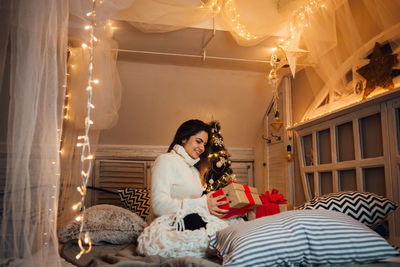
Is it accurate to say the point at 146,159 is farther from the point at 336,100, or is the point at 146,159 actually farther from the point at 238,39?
the point at 336,100

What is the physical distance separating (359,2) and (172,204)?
1.82 metres

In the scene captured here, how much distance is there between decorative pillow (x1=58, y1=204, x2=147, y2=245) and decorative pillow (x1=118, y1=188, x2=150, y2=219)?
2.38ft

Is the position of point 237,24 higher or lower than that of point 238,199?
higher

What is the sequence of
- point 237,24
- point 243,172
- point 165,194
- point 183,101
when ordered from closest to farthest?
point 165,194 → point 237,24 → point 183,101 → point 243,172

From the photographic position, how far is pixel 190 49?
3221mm

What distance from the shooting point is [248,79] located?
12.9 feet

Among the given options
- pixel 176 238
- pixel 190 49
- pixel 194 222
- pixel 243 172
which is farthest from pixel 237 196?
pixel 243 172

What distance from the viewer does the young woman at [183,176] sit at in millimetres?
1832

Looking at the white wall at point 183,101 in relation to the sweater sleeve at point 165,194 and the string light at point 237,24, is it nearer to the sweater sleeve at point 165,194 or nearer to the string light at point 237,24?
the string light at point 237,24

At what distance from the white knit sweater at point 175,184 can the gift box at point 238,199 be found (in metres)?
0.13

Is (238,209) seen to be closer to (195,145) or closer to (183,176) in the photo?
(183,176)

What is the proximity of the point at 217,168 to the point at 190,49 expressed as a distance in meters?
1.31

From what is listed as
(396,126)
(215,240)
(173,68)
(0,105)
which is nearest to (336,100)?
(396,126)

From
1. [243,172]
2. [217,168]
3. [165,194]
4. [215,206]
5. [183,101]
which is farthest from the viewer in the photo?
[243,172]
